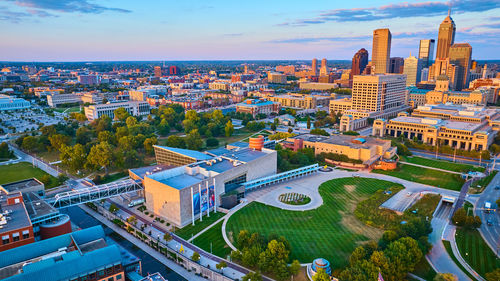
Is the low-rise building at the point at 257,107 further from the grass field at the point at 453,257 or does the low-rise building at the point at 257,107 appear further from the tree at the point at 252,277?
the tree at the point at 252,277

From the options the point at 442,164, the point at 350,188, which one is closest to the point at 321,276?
the point at 350,188

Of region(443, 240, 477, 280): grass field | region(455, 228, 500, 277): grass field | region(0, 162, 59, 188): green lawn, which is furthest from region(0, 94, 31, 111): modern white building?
region(455, 228, 500, 277): grass field

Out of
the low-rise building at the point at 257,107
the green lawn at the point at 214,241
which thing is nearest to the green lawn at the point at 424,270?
the green lawn at the point at 214,241

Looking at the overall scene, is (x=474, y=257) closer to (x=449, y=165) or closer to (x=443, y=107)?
(x=449, y=165)

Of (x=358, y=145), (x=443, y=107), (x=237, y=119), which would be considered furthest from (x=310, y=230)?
(x=443, y=107)

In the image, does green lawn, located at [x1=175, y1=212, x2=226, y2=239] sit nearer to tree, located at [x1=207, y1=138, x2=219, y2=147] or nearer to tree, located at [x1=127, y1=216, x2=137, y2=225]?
tree, located at [x1=127, y1=216, x2=137, y2=225]

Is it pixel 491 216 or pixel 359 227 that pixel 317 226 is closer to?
pixel 359 227
